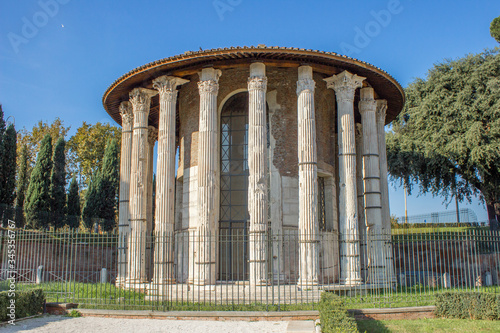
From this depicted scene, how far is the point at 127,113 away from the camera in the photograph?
1977 centimetres

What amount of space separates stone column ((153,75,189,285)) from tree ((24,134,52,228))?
11.2m

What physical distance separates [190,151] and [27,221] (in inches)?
463

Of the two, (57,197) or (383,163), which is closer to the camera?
(383,163)

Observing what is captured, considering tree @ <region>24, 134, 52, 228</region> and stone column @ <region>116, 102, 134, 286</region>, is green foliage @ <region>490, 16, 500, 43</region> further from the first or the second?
tree @ <region>24, 134, 52, 228</region>

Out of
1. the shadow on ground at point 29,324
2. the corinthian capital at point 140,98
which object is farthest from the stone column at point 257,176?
the shadow on ground at point 29,324

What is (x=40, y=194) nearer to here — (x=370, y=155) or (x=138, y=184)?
(x=138, y=184)

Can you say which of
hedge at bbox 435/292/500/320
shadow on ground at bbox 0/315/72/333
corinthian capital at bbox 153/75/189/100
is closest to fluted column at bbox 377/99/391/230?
hedge at bbox 435/292/500/320

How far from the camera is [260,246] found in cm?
1441

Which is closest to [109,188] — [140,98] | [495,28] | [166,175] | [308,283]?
[140,98]

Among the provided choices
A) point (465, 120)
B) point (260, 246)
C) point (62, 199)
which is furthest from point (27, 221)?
point (465, 120)

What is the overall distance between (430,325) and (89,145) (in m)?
31.3

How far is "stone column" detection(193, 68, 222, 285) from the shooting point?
583 inches

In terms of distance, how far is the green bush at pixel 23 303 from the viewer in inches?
428

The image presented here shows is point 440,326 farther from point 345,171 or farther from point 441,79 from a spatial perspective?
point 441,79
